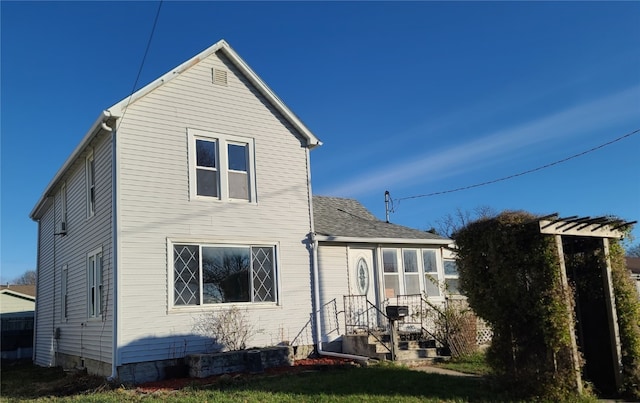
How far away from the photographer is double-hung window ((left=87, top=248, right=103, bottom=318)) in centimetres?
1239

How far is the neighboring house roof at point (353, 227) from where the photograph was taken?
14766 mm

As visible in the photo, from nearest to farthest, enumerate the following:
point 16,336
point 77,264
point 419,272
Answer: point 77,264, point 419,272, point 16,336

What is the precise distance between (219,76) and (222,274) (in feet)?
16.4

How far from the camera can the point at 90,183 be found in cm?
1353

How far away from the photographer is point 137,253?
1138 centimetres

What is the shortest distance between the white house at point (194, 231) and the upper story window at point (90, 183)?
0.03m

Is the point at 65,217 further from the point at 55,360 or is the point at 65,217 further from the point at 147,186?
the point at 147,186

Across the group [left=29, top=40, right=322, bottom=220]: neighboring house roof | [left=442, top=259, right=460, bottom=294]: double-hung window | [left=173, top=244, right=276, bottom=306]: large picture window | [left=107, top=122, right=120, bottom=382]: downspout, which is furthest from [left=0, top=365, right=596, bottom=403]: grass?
[left=442, top=259, right=460, bottom=294]: double-hung window

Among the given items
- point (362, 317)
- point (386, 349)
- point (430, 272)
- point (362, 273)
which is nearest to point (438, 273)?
point (430, 272)

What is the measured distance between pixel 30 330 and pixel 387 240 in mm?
16953

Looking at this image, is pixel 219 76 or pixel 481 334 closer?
pixel 219 76

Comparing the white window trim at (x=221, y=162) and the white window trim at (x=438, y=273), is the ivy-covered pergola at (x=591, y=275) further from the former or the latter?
the white window trim at (x=221, y=162)

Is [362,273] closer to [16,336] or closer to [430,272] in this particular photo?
[430,272]

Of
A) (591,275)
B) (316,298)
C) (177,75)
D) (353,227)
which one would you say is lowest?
(316,298)
